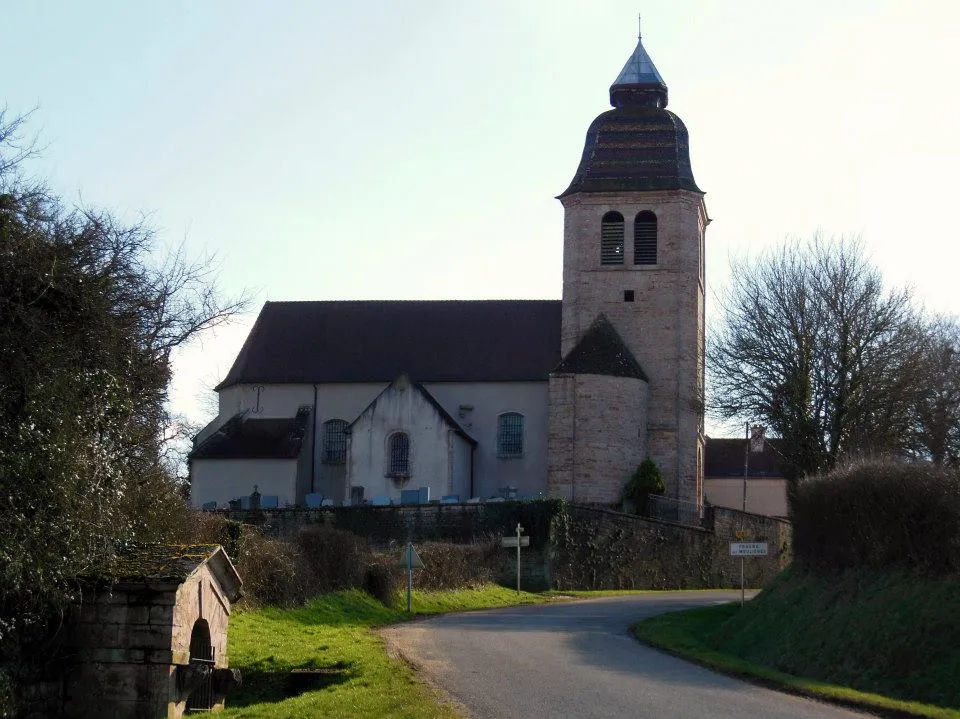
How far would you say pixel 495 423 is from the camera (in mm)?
50625

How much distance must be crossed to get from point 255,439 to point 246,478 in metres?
1.70

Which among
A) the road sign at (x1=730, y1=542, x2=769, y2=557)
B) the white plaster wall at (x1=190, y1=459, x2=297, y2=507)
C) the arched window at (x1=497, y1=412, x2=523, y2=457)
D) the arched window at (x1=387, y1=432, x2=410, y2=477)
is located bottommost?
the road sign at (x1=730, y1=542, x2=769, y2=557)

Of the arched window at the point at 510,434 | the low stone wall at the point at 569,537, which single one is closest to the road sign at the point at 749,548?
the low stone wall at the point at 569,537

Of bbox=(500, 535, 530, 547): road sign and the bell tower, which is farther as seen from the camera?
the bell tower

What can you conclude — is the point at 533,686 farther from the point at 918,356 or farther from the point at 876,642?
the point at 918,356

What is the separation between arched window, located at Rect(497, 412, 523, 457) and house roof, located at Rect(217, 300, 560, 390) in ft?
4.82

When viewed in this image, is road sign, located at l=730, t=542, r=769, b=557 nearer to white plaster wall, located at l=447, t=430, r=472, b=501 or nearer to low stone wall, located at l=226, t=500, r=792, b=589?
low stone wall, located at l=226, t=500, r=792, b=589

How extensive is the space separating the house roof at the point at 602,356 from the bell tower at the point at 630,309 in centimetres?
5

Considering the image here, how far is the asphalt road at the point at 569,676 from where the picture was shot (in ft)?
44.8

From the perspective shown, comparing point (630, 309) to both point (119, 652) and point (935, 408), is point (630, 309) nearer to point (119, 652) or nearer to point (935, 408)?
point (935, 408)

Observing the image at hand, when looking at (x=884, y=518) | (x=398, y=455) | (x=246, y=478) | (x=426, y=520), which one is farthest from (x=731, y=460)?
(x=884, y=518)

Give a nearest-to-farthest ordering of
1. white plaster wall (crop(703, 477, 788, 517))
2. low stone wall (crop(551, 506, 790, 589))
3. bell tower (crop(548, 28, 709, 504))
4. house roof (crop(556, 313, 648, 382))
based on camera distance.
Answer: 1. low stone wall (crop(551, 506, 790, 589))
2. bell tower (crop(548, 28, 709, 504))
3. house roof (crop(556, 313, 648, 382))
4. white plaster wall (crop(703, 477, 788, 517))

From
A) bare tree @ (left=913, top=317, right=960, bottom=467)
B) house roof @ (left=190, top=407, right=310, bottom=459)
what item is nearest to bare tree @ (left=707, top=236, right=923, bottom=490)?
bare tree @ (left=913, top=317, right=960, bottom=467)

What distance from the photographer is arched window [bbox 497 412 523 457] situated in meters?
50.2
